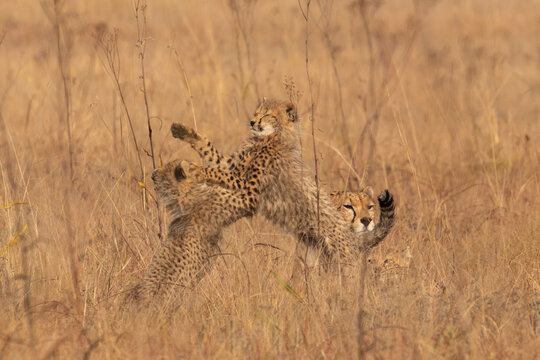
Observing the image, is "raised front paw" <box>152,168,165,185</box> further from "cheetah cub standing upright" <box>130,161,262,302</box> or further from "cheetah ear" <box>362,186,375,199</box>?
"cheetah ear" <box>362,186,375,199</box>

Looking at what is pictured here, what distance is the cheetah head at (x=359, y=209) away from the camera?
15.7 feet

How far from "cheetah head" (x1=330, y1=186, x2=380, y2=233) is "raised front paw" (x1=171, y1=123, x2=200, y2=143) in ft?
2.98

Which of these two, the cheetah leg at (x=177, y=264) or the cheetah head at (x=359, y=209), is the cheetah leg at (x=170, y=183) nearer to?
the cheetah leg at (x=177, y=264)

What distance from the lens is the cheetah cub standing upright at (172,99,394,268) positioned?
A: 4.32m

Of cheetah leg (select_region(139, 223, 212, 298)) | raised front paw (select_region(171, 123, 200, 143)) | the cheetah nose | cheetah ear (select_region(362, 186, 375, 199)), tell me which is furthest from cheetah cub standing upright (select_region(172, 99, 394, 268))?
cheetah leg (select_region(139, 223, 212, 298))

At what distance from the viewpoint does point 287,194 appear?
4398 millimetres

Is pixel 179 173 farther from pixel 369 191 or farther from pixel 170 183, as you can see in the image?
pixel 369 191

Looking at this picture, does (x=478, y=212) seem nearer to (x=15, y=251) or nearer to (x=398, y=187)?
(x=398, y=187)

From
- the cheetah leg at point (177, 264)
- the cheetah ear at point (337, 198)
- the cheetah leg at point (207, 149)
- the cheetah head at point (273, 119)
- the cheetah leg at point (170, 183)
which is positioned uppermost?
the cheetah head at point (273, 119)

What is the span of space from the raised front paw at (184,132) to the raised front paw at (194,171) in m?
0.32

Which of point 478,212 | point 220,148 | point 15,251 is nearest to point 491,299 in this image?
point 478,212

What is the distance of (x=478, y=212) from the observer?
5043 mm

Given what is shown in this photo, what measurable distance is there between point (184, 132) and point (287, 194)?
27.0 inches

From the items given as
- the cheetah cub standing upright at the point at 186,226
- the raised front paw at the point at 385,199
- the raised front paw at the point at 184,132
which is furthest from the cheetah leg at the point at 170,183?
the raised front paw at the point at 385,199
